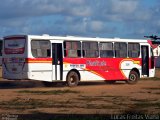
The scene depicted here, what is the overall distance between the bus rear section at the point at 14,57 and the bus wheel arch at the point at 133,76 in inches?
319

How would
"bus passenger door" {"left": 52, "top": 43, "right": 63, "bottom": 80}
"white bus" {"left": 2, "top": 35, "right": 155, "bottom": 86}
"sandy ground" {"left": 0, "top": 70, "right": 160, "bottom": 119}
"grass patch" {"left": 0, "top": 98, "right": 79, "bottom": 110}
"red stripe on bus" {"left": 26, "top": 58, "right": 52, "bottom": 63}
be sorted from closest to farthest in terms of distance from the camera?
1. "sandy ground" {"left": 0, "top": 70, "right": 160, "bottom": 119}
2. "grass patch" {"left": 0, "top": 98, "right": 79, "bottom": 110}
3. "red stripe on bus" {"left": 26, "top": 58, "right": 52, "bottom": 63}
4. "white bus" {"left": 2, "top": 35, "right": 155, "bottom": 86}
5. "bus passenger door" {"left": 52, "top": 43, "right": 63, "bottom": 80}

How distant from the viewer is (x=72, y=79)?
2744 centimetres

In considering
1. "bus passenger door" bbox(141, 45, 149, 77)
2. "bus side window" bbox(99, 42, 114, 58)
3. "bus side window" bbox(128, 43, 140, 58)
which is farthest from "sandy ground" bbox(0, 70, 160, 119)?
"bus passenger door" bbox(141, 45, 149, 77)

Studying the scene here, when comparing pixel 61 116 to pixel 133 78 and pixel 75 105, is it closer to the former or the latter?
pixel 75 105

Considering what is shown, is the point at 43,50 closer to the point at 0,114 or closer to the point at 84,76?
the point at 84,76

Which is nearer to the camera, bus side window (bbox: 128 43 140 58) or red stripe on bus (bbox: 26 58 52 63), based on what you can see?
red stripe on bus (bbox: 26 58 52 63)

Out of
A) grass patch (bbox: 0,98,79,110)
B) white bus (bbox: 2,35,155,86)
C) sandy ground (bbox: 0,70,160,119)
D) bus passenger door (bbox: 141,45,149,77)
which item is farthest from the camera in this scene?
bus passenger door (bbox: 141,45,149,77)

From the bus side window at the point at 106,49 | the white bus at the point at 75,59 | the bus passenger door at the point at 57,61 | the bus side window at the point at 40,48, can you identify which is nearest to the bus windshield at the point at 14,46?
the white bus at the point at 75,59

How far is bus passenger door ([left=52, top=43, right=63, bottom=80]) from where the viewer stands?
1041 inches


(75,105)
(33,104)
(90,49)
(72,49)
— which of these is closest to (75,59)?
(72,49)

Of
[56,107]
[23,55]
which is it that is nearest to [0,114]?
[56,107]

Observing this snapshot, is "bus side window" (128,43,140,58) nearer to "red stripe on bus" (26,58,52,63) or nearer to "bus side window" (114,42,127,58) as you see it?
"bus side window" (114,42,127,58)

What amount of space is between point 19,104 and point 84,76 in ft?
35.1

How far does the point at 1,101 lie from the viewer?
61.7 feet
